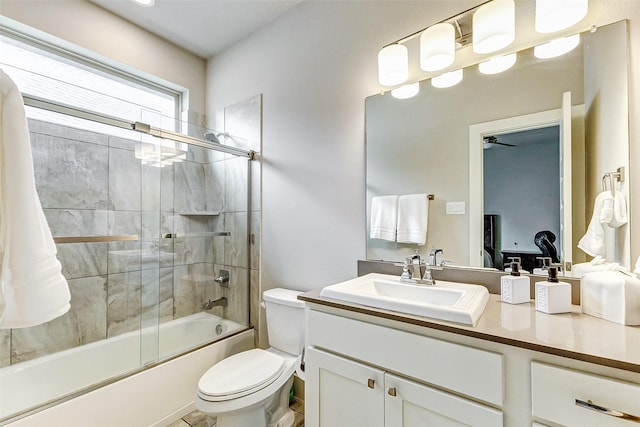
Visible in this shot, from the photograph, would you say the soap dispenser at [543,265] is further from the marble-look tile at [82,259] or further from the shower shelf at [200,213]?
the marble-look tile at [82,259]

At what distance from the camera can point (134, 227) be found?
203cm

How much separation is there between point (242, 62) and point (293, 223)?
1366 mm

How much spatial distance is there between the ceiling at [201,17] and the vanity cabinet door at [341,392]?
83.4 inches

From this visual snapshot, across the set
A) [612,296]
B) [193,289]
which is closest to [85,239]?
[193,289]

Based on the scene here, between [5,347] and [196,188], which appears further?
[196,188]

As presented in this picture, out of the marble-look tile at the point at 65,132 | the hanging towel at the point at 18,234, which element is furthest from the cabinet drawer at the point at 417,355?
the marble-look tile at the point at 65,132

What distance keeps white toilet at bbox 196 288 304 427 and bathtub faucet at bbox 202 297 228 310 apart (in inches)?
23.8

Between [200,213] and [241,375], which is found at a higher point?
[200,213]

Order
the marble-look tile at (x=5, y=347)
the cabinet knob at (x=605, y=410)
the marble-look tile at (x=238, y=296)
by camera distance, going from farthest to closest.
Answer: the marble-look tile at (x=238, y=296) → the marble-look tile at (x=5, y=347) → the cabinet knob at (x=605, y=410)

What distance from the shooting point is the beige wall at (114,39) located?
64.3 inches

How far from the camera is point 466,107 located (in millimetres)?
1307

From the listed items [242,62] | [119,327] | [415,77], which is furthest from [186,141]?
[415,77]

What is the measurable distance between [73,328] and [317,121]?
200cm

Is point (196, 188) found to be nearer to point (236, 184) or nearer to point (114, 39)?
point (236, 184)
